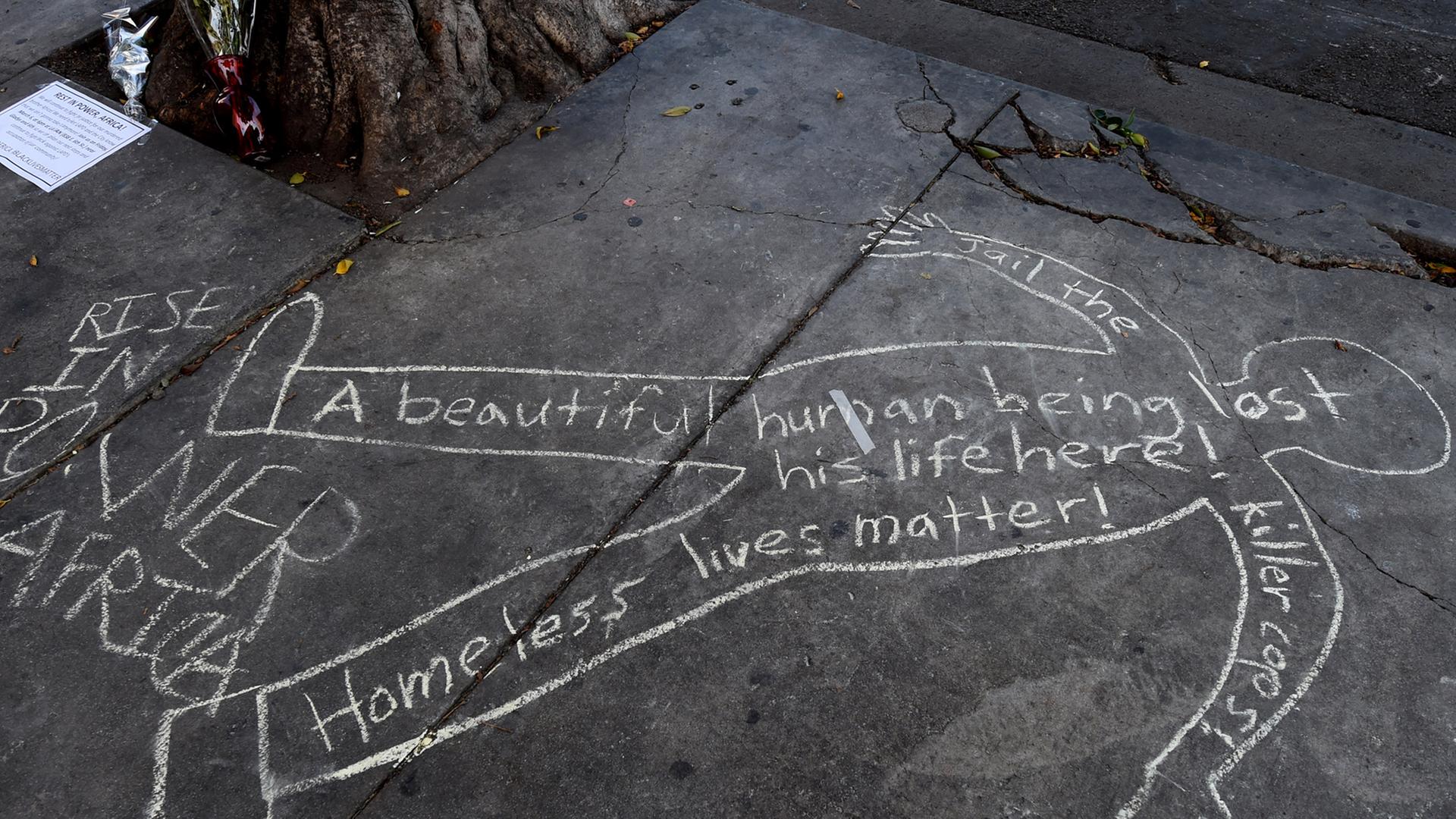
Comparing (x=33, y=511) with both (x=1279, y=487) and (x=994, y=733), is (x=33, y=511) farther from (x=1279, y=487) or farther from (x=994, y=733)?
(x=1279, y=487)

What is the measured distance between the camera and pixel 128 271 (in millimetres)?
4211

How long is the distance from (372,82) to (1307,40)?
6.07 meters

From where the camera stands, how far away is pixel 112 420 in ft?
11.9

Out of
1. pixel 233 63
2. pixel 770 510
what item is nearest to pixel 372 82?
pixel 233 63

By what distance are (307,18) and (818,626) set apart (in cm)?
416

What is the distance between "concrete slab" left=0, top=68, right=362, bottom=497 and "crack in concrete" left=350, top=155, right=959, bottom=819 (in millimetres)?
2005

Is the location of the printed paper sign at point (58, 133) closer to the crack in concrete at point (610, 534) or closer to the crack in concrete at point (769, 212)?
the crack in concrete at point (769, 212)

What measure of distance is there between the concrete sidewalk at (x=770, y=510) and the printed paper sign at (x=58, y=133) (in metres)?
0.29

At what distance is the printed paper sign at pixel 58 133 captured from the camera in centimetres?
477

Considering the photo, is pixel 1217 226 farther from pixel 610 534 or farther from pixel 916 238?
pixel 610 534

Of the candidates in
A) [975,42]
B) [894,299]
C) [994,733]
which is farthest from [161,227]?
[975,42]

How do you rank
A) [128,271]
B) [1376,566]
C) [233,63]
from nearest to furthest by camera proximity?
1. [1376,566]
2. [128,271]
3. [233,63]

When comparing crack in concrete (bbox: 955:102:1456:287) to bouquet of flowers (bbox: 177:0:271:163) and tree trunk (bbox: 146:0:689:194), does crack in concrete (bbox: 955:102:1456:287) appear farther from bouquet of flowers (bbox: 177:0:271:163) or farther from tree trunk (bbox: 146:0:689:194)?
bouquet of flowers (bbox: 177:0:271:163)

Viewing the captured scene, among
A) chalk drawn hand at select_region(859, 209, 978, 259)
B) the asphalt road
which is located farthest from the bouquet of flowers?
the asphalt road
